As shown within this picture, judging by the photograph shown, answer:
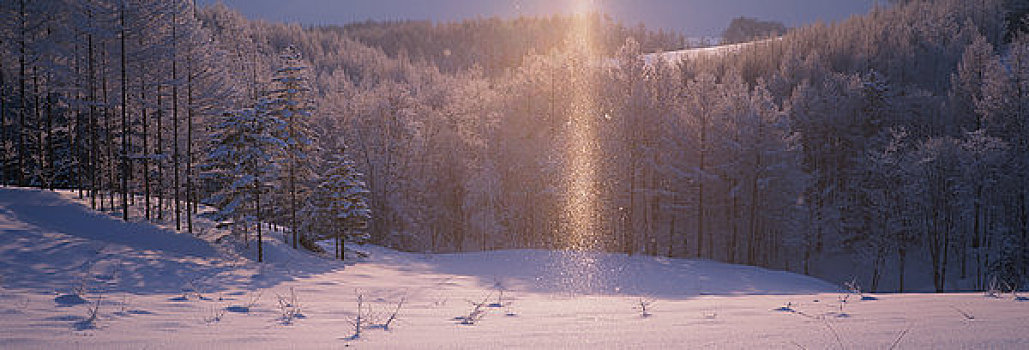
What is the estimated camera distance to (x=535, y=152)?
39.0 metres

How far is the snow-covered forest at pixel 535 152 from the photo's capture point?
23.0 m

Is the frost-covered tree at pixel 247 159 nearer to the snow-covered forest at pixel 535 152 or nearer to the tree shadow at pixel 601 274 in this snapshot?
the snow-covered forest at pixel 535 152

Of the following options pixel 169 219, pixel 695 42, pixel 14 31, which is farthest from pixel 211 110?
pixel 695 42

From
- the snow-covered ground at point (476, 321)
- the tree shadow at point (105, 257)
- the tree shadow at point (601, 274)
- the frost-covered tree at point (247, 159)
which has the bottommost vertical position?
the tree shadow at point (601, 274)

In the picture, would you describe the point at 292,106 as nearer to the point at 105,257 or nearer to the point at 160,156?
the point at 160,156

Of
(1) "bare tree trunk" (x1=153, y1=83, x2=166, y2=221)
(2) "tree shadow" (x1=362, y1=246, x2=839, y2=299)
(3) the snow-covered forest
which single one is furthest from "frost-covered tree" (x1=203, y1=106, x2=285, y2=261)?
(2) "tree shadow" (x1=362, y1=246, x2=839, y2=299)

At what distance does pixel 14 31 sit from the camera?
81.2ft

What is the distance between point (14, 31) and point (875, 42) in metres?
82.6

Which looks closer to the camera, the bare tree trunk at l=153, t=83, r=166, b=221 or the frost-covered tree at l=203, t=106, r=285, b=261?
the frost-covered tree at l=203, t=106, r=285, b=261

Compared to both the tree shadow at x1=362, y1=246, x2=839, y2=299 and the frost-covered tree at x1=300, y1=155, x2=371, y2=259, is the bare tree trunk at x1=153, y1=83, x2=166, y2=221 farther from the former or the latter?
the tree shadow at x1=362, y1=246, x2=839, y2=299

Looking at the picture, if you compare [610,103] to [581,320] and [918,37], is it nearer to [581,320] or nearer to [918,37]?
[581,320]

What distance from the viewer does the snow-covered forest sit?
23.0m

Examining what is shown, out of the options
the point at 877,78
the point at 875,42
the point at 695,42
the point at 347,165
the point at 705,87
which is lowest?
the point at 347,165

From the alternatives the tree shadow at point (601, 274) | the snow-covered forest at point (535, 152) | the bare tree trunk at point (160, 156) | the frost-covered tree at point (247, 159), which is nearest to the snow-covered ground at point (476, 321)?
the tree shadow at point (601, 274)
